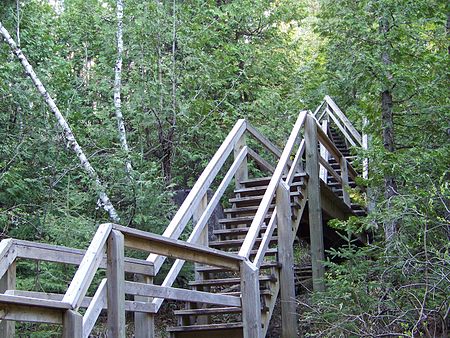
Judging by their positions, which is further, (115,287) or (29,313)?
(115,287)

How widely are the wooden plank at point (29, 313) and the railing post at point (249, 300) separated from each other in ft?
8.78

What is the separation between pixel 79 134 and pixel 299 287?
15.7ft

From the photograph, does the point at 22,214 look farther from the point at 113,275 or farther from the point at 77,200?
the point at 113,275

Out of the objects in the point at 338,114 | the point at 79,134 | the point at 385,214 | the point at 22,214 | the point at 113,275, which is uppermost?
the point at 338,114

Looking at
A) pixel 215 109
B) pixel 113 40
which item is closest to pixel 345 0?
pixel 215 109

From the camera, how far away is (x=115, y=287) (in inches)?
195

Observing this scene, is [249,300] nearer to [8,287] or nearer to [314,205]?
[8,287]

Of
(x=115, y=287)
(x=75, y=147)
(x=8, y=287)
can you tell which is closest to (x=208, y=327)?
(x=8, y=287)

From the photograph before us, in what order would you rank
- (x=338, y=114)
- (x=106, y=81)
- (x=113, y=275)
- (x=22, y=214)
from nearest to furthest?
1. (x=113, y=275)
2. (x=22, y=214)
3. (x=106, y=81)
4. (x=338, y=114)

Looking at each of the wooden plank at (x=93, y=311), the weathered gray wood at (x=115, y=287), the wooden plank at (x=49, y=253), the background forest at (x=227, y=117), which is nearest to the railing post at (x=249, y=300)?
the background forest at (x=227, y=117)

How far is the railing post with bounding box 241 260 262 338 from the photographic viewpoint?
6.79 m

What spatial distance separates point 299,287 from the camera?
1234cm

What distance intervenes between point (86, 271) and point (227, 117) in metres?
9.56

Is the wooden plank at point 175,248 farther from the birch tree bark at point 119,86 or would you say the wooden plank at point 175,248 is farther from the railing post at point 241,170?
the birch tree bark at point 119,86
